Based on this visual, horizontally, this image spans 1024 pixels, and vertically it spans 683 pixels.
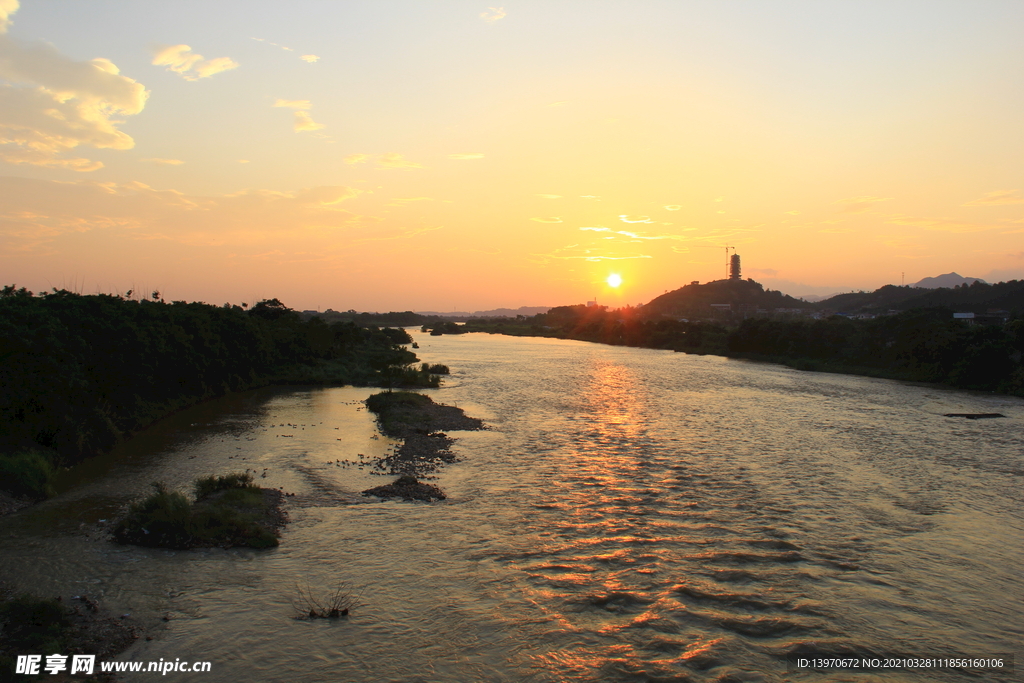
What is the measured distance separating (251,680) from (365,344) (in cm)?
9276

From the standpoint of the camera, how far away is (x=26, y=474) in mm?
21828

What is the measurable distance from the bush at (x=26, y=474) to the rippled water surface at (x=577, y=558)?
3.22 ft

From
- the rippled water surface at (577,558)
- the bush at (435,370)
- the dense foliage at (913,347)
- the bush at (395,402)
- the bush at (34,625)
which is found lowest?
the rippled water surface at (577,558)

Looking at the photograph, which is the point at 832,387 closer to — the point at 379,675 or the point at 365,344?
the point at 379,675

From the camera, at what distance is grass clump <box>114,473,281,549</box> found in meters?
17.8

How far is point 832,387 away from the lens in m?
64.2

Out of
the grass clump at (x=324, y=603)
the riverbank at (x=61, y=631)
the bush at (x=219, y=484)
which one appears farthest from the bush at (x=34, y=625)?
the bush at (x=219, y=484)

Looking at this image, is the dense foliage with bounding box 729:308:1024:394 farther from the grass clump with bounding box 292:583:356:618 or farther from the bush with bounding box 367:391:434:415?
the grass clump with bounding box 292:583:356:618

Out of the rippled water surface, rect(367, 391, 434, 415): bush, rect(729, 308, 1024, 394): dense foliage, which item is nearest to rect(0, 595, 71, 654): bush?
the rippled water surface

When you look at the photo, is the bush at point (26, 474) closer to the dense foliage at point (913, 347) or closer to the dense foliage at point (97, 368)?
the dense foliage at point (97, 368)

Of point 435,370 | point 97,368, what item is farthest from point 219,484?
point 435,370

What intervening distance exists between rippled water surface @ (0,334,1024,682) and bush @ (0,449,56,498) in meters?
0.98

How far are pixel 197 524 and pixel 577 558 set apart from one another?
11.9m

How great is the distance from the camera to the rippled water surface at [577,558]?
13.3m
